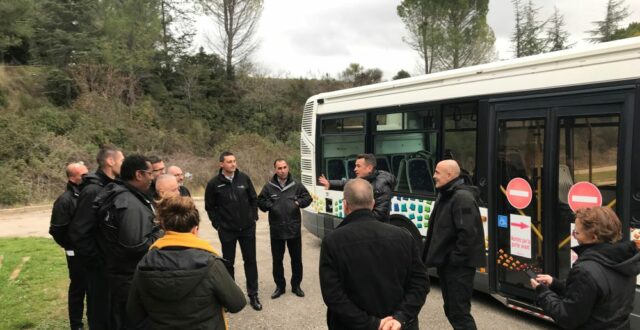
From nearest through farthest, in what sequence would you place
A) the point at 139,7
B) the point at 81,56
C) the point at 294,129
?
the point at 81,56
the point at 139,7
the point at 294,129

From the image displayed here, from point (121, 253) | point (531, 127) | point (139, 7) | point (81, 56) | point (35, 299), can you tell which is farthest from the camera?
point (139, 7)

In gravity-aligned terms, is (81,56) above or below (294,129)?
above

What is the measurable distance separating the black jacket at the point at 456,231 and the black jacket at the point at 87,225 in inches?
117

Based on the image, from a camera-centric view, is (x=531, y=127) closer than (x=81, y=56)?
Yes

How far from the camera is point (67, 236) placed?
4.37m

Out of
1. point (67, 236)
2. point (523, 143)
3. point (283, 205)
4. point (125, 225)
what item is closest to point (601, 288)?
point (523, 143)

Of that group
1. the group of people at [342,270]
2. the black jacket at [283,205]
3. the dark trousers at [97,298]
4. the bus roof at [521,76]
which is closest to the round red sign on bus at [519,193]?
the bus roof at [521,76]

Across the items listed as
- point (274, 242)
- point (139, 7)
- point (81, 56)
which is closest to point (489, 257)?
point (274, 242)

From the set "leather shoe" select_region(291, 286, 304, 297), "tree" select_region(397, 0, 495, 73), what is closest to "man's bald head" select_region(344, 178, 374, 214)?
"leather shoe" select_region(291, 286, 304, 297)

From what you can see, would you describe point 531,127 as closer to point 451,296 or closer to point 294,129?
point 451,296

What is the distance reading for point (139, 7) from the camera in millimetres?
27031

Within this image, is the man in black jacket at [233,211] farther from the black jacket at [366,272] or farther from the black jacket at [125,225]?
the black jacket at [366,272]

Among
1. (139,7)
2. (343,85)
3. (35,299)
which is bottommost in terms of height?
(35,299)

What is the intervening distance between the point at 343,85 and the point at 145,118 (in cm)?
1508
